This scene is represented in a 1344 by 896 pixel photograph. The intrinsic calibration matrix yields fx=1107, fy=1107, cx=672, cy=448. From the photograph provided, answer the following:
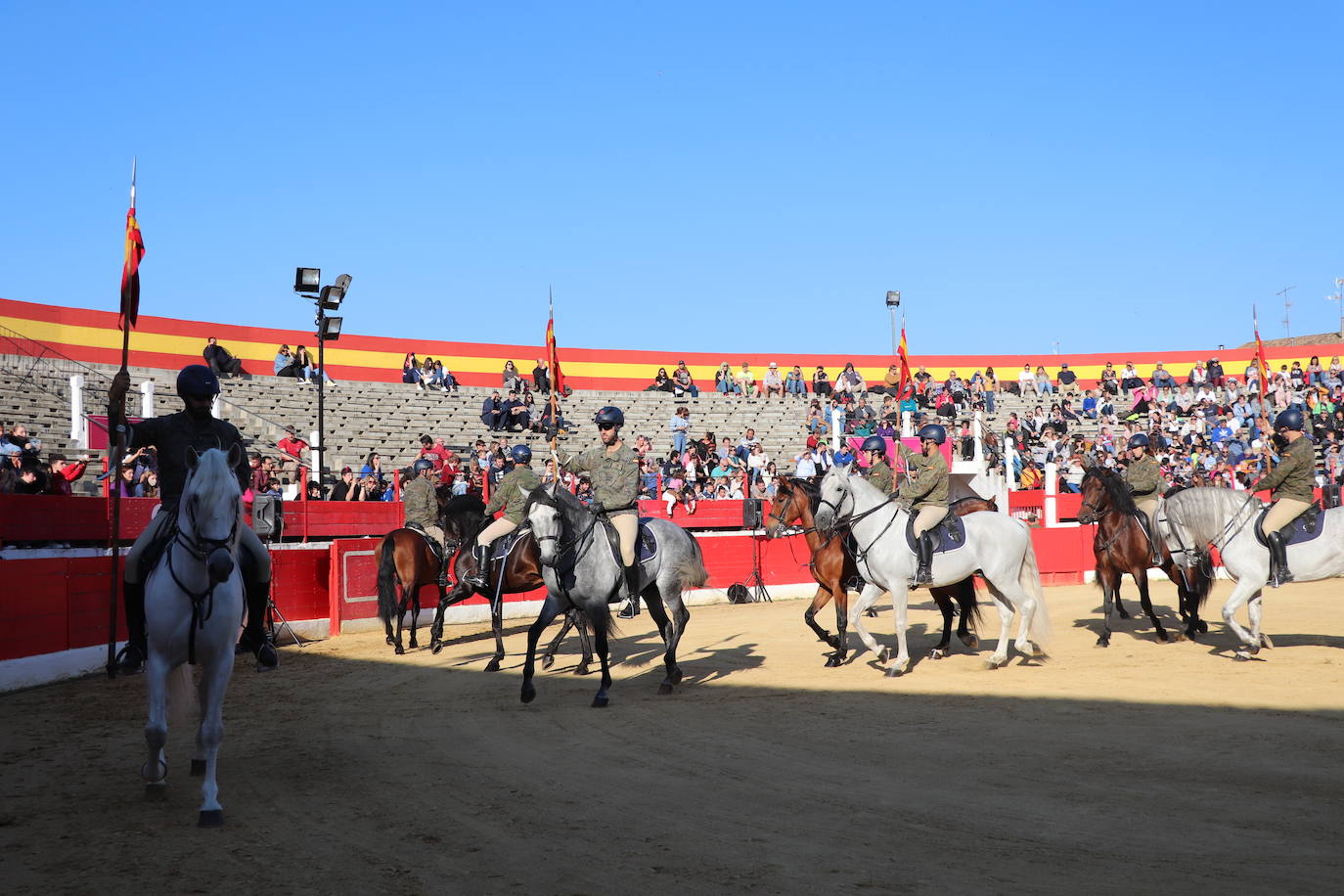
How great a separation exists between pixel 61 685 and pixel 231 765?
5.52 metres

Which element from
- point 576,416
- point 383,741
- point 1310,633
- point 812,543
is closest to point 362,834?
point 383,741

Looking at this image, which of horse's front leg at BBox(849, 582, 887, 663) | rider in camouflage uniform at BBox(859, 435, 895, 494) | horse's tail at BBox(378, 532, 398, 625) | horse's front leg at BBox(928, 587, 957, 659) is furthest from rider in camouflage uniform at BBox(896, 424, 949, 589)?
horse's tail at BBox(378, 532, 398, 625)

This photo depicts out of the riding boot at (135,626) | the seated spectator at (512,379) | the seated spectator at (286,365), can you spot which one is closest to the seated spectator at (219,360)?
the seated spectator at (286,365)

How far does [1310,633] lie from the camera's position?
14.2 m

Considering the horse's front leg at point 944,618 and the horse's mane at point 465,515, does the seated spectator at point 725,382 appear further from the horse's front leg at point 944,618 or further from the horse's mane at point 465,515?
the horse's front leg at point 944,618

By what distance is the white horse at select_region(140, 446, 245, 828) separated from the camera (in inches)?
242

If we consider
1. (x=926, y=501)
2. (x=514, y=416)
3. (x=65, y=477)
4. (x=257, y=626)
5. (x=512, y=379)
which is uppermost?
(x=512, y=379)

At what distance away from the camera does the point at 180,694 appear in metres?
6.83

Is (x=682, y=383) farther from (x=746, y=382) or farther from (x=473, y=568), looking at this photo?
(x=473, y=568)

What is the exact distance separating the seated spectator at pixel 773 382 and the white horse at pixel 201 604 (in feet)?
96.3

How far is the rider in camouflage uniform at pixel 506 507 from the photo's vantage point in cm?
1389

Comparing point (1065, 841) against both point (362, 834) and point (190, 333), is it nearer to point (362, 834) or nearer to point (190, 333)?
point (362, 834)

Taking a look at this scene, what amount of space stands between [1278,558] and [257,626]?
33.7 ft

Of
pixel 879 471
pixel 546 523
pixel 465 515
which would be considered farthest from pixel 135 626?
pixel 879 471
